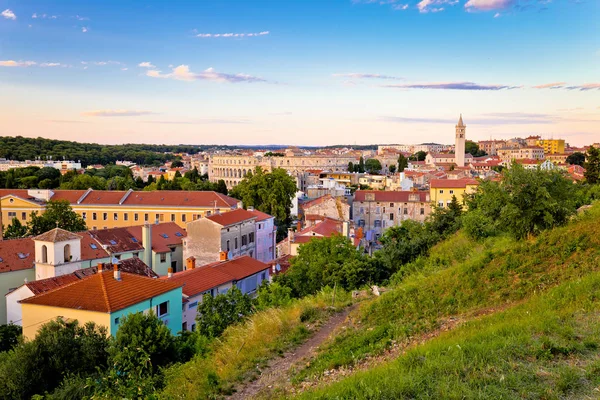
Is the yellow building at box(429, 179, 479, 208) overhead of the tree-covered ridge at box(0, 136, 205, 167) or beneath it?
beneath

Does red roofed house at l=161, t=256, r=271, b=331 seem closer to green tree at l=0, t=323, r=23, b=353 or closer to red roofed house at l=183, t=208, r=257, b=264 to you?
Answer: red roofed house at l=183, t=208, r=257, b=264

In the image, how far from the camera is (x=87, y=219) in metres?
48.3

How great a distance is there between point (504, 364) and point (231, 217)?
27.5m

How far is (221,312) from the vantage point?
50.2 feet

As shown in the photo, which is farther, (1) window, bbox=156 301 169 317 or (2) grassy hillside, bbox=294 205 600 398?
(1) window, bbox=156 301 169 317

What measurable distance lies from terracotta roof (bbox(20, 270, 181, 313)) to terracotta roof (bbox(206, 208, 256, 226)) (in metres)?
12.1

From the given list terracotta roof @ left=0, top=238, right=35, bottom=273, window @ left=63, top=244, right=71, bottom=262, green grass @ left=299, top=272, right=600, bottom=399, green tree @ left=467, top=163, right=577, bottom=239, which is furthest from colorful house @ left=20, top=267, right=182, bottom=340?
green tree @ left=467, top=163, right=577, bottom=239

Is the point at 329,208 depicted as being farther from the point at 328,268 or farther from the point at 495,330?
the point at 495,330

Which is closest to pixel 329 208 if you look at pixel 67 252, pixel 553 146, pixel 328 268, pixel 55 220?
pixel 55 220

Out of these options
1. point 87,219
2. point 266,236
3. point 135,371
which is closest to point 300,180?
point 87,219

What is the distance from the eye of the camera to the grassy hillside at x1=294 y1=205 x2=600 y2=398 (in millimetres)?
6066

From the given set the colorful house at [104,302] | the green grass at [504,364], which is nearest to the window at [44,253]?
the colorful house at [104,302]

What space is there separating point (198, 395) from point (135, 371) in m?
3.42

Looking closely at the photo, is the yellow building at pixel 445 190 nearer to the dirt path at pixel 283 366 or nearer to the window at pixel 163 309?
the window at pixel 163 309
